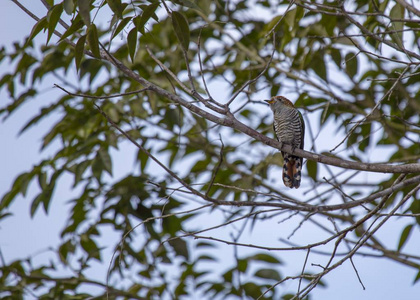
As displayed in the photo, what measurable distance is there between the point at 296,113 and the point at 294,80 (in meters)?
0.40

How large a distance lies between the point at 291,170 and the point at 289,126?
0.41m

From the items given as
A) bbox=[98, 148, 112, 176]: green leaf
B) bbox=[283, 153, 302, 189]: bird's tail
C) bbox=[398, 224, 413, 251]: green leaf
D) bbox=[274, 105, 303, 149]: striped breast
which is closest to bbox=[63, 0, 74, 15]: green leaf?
bbox=[98, 148, 112, 176]: green leaf

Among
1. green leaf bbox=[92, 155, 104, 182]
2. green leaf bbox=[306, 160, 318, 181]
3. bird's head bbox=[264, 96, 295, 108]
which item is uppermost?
bird's head bbox=[264, 96, 295, 108]

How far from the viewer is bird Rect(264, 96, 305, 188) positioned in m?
4.46

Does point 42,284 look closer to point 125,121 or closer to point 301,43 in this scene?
point 125,121

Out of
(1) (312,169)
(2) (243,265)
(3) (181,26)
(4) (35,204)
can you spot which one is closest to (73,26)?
(3) (181,26)

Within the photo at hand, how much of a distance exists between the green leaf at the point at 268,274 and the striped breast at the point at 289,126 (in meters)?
1.04

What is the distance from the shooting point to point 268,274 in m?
4.53

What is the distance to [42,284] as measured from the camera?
457 centimetres

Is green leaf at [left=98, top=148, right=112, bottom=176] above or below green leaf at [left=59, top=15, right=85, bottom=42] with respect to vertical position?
above

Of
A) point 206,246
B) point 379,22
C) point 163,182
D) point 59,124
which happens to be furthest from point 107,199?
point 379,22

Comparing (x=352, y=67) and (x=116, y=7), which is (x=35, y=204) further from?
(x=352, y=67)

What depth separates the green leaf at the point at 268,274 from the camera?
451 centimetres

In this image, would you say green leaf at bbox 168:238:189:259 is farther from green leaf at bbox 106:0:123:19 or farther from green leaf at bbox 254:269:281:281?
green leaf at bbox 106:0:123:19
